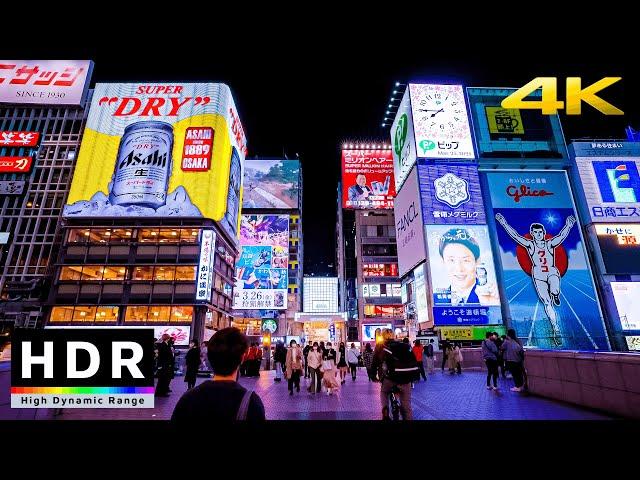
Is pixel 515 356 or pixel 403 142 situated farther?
pixel 403 142

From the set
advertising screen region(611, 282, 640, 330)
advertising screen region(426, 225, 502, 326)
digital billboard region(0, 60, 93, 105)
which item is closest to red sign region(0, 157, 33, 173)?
digital billboard region(0, 60, 93, 105)

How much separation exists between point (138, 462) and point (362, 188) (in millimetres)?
57549

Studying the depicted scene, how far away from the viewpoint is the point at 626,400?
6.62 m

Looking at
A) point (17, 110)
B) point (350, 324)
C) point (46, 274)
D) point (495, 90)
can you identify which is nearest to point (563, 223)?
point (495, 90)

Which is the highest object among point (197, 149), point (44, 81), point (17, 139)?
point (44, 81)

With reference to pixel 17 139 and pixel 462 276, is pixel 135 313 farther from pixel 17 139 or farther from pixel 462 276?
pixel 462 276

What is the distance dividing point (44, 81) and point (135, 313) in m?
25.3

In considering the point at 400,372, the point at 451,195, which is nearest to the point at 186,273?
the point at 451,195

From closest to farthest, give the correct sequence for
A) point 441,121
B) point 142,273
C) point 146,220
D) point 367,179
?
point 441,121 → point 142,273 → point 146,220 → point 367,179

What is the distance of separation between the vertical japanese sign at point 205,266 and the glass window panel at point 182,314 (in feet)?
9.24

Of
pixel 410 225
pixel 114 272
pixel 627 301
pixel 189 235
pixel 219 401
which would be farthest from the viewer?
pixel 189 235

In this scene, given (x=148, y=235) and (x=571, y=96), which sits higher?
(x=148, y=235)

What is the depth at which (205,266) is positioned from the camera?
3784 cm

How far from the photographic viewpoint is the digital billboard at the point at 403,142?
35.4 m
